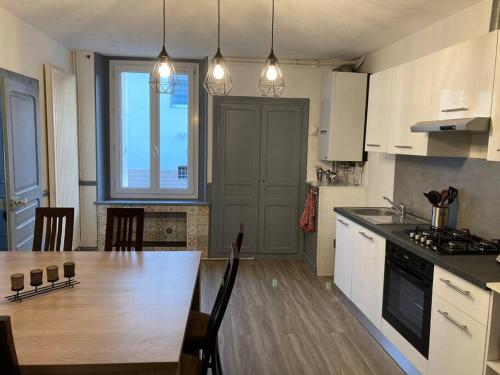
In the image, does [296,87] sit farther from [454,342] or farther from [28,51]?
[454,342]

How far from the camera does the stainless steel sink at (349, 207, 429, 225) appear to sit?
11.2 feet

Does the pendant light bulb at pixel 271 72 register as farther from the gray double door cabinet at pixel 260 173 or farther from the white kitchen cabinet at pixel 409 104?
the gray double door cabinet at pixel 260 173

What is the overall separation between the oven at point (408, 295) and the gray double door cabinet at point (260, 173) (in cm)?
231

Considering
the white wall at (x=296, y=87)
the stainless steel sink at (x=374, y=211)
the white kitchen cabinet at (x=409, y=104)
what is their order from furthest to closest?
the white wall at (x=296, y=87)
the stainless steel sink at (x=374, y=211)
the white kitchen cabinet at (x=409, y=104)

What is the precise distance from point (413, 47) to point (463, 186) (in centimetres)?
150

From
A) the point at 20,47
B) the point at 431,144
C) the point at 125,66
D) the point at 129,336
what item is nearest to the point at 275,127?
the point at 125,66

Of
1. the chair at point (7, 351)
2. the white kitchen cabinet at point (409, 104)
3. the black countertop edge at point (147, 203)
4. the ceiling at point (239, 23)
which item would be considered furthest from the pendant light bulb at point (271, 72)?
the black countertop edge at point (147, 203)

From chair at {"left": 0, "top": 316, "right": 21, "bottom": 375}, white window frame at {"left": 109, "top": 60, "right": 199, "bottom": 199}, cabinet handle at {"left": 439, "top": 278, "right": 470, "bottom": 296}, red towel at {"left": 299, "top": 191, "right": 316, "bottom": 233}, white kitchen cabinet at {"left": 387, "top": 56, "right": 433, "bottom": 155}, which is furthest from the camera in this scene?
white window frame at {"left": 109, "top": 60, "right": 199, "bottom": 199}

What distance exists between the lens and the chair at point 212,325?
6.40 feet

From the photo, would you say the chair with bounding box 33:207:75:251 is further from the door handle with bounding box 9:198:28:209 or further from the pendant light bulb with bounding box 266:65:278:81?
the pendant light bulb with bounding box 266:65:278:81

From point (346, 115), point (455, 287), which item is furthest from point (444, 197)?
point (346, 115)

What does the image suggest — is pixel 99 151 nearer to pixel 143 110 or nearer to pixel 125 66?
pixel 143 110

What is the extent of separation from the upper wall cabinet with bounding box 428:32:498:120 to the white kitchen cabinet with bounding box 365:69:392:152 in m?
0.67

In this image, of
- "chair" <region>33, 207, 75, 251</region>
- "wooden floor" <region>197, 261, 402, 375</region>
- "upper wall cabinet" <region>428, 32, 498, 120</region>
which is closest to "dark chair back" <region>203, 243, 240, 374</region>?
"wooden floor" <region>197, 261, 402, 375</region>
